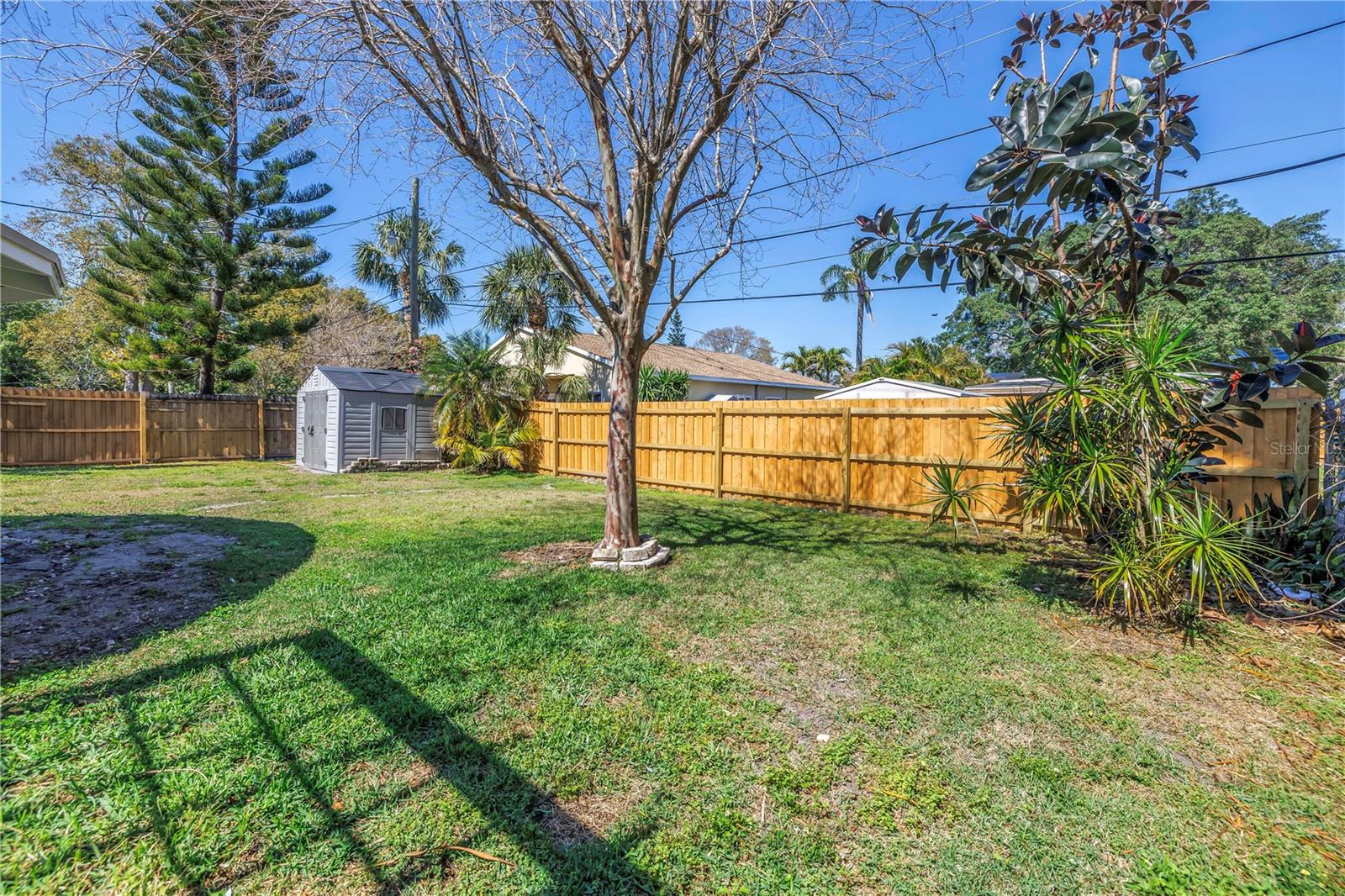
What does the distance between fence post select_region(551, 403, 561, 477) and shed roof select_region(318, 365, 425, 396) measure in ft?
12.0

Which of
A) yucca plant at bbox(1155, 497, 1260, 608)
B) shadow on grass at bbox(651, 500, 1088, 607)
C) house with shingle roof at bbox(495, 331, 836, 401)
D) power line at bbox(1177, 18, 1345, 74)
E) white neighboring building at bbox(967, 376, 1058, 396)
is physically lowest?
shadow on grass at bbox(651, 500, 1088, 607)

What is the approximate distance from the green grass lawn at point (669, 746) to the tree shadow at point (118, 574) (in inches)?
7.7

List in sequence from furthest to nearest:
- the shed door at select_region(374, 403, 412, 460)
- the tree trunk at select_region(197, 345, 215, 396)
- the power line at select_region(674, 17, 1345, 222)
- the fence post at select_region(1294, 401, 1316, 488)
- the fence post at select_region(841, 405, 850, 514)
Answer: the tree trunk at select_region(197, 345, 215, 396)
the shed door at select_region(374, 403, 412, 460)
the fence post at select_region(841, 405, 850, 514)
the power line at select_region(674, 17, 1345, 222)
the fence post at select_region(1294, 401, 1316, 488)

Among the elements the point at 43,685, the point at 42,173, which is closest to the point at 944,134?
the point at 43,685

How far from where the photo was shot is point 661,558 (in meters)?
5.25

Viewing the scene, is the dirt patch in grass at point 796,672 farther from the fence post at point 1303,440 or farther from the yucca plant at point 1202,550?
the fence post at point 1303,440

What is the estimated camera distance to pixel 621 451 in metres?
5.12

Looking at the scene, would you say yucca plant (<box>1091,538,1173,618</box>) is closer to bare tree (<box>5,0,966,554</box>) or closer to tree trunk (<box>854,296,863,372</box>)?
bare tree (<box>5,0,966,554</box>)

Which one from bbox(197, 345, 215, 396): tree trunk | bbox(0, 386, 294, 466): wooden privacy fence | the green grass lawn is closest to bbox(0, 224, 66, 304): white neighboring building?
the green grass lawn

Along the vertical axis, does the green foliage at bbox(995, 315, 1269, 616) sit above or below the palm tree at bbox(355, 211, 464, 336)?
below

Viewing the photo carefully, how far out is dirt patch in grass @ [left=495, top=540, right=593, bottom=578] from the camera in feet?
16.3

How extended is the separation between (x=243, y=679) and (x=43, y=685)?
0.88 m

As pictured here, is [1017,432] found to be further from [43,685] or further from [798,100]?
[43,685]

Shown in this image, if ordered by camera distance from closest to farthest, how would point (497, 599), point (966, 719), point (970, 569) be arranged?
point (966, 719) < point (497, 599) < point (970, 569)
